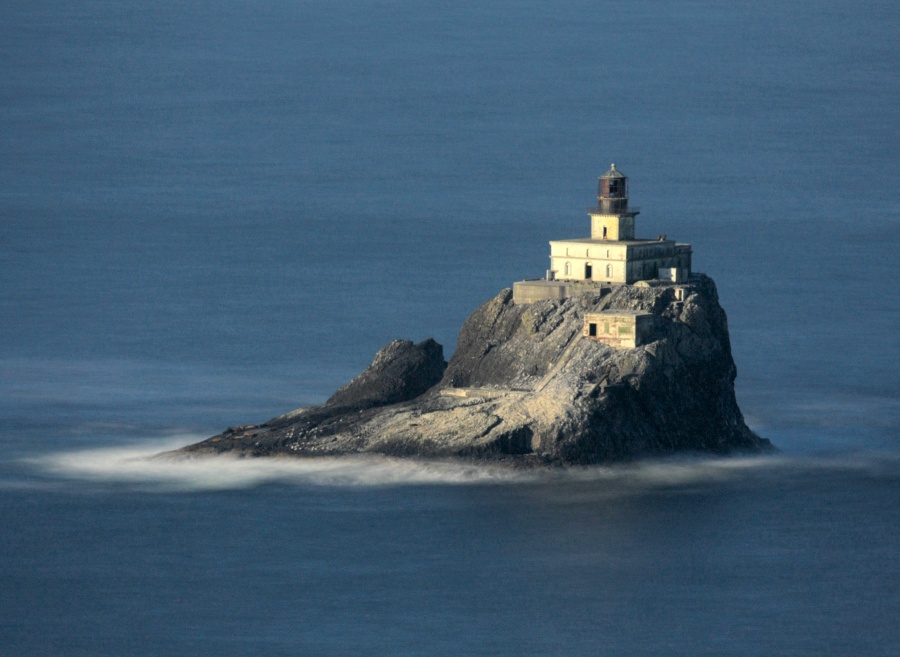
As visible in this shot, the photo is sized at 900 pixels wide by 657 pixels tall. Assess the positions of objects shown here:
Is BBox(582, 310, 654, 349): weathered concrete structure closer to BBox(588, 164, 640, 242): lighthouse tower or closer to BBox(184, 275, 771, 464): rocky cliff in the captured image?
BBox(184, 275, 771, 464): rocky cliff

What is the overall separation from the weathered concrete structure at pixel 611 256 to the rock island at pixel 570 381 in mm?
51

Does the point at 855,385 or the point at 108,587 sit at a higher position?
the point at 855,385

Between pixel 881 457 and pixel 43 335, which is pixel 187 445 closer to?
pixel 881 457

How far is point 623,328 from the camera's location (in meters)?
120

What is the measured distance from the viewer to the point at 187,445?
412 ft

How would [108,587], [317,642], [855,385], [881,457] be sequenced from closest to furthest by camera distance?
1. [317,642]
2. [108,587]
3. [881,457]
4. [855,385]

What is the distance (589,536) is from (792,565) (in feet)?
22.0

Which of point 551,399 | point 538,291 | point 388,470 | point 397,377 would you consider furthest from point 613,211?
point 388,470

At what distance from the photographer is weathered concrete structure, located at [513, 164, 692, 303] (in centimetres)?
12369

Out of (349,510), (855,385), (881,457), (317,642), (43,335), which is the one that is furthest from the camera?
(43,335)

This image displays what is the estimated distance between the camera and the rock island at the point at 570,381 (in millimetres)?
118250

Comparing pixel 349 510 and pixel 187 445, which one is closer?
pixel 349 510

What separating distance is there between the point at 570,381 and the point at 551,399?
945 mm

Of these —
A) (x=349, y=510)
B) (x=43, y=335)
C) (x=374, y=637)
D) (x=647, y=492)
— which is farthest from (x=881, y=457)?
(x=43, y=335)
